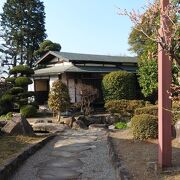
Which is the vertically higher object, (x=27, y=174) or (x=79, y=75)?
(x=79, y=75)

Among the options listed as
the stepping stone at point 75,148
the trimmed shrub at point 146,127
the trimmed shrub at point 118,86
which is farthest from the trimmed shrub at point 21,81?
the trimmed shrub at point 146,127

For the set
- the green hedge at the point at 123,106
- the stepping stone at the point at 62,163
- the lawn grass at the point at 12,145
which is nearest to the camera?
the stepping stone at the point at 62,163

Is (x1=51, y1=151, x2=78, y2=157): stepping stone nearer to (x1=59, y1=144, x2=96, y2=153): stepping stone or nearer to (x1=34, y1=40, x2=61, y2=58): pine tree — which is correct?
(x1=59, y1=144, x2=96, y2=153): stepping stone

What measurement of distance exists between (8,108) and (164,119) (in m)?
18.2

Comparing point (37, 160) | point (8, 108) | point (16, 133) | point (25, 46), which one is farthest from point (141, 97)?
point (25, 46)

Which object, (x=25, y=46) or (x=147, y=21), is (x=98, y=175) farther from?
(x=25, y=46)

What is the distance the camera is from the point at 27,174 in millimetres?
8234

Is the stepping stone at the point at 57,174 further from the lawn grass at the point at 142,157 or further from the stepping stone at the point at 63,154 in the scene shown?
the stepping stone at the point at 63,154

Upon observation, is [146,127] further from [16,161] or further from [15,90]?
[15,90]

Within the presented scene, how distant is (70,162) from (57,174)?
136cm

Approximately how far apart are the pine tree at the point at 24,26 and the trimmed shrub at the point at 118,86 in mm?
20669

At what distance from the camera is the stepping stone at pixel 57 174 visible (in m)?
7.95

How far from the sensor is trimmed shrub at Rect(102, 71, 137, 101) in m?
24.4

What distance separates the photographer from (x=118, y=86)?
24.5 metres
